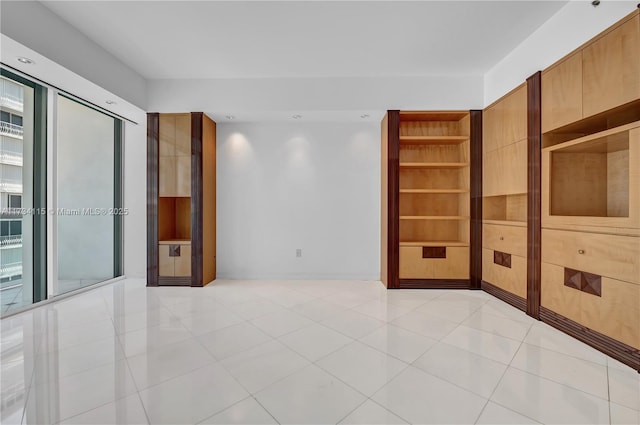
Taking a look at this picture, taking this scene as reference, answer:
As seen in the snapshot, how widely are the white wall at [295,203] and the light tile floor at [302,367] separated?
1.34 metres

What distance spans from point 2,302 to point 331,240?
4022mm

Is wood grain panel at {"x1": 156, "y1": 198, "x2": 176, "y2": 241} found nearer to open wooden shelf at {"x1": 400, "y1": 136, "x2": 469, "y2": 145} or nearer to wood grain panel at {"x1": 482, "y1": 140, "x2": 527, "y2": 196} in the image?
open wooden shelf at {"x1": 400, "y1": 136, "x2": 469, "y2": 145}

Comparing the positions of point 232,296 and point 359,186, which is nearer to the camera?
point 232,296

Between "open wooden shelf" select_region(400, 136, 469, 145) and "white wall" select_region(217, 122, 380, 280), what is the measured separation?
0.79 metres

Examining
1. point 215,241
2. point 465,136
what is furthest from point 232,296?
point 465,136

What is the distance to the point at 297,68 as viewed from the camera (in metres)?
3.56

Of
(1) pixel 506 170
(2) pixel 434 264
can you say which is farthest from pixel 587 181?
(2) pixel 434 264

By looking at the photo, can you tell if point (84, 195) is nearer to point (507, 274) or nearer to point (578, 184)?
point (507, 274)

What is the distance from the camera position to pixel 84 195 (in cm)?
385

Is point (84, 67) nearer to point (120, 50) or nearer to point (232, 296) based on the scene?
point (120, 50)

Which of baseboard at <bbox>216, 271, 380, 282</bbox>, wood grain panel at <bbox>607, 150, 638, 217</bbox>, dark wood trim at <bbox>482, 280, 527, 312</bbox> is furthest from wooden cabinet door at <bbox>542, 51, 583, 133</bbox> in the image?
baseboard at <bbox>216, 271, 380, 282</bbox>

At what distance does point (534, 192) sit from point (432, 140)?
1.51 meters

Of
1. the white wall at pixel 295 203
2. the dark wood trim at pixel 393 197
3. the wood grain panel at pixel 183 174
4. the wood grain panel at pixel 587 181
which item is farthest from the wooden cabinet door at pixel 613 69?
the wood grain panel at pixel 183 174

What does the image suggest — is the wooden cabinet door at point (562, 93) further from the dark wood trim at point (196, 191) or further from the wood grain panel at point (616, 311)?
the dark wood trim at point (196, 191)
